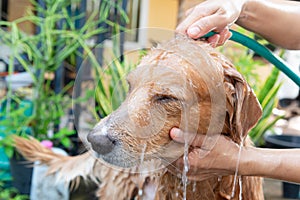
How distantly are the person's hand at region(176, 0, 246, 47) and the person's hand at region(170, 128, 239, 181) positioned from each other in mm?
298

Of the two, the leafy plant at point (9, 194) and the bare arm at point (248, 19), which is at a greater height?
the bare arm at point (248, 19)

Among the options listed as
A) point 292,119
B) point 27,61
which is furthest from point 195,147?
point 292,119

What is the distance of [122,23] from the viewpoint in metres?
4.27

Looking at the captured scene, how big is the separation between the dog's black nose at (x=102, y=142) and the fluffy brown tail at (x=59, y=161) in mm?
1586

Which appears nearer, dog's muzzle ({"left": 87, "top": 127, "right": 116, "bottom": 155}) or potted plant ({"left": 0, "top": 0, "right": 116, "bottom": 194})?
dog's muzzle ({"left": 87, "top": 127, "right": 116, "bottom": 155})

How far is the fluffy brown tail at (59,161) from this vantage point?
2957 millimetres

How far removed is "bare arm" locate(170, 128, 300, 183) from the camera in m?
1.45

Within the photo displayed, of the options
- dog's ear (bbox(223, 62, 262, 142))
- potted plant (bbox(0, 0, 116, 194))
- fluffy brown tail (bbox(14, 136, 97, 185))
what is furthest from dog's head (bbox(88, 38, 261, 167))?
potted plant (bbox(0, 0, 116, 194))

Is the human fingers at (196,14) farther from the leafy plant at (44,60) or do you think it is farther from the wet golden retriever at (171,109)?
the leafy plant at (44,60)

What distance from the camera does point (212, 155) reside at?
4.80 feet

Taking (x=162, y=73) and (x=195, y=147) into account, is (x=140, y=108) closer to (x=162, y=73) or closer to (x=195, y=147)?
(x=162, y=73)

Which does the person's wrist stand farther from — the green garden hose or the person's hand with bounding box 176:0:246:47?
the green garden hose

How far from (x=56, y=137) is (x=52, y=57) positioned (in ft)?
1.85

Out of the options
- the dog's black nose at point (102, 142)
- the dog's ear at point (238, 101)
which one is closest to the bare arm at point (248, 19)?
the dog's ear at point (238, 101)
